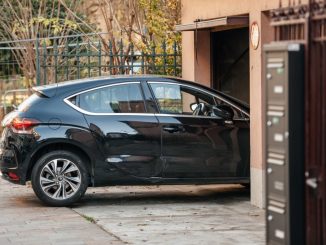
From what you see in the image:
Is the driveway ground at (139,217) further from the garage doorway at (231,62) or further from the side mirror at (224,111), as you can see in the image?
the garage doorway at (231,62)

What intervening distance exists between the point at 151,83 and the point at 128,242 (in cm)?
324

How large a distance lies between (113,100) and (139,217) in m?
1.79

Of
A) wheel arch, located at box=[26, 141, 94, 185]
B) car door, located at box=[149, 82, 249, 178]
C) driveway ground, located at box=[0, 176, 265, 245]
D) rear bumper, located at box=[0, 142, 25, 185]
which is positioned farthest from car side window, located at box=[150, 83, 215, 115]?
rear bumper, located at box=[0, 142, 25, 185]

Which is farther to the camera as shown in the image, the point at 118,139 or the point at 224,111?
the point at 224,111

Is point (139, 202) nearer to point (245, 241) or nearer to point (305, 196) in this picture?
point (245, 241)

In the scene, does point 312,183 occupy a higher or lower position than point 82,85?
lower

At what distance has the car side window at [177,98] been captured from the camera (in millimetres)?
11445

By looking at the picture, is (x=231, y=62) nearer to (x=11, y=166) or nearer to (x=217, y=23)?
(x=217, y=23)

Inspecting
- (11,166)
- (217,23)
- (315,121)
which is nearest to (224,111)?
(217,23)

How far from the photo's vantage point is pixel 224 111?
37.7 ft

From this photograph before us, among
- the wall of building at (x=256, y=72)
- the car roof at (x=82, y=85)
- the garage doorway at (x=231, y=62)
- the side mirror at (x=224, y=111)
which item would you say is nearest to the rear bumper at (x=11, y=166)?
the car roof at (x=82, y=85)

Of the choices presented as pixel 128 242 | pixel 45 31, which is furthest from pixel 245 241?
pixel 45 31

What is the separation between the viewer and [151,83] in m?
11.5

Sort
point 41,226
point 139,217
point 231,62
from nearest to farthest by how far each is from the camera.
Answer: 1. point 41,226
2. point 139,217
3. point 231,62
